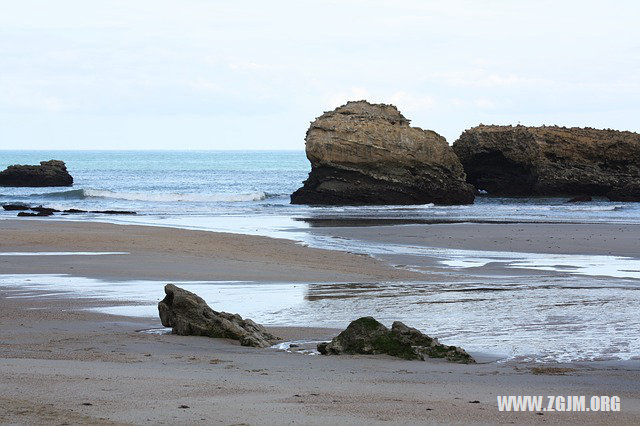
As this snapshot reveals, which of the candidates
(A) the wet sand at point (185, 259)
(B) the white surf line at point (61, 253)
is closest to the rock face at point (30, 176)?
(A) the wet sand at point (185, 259)

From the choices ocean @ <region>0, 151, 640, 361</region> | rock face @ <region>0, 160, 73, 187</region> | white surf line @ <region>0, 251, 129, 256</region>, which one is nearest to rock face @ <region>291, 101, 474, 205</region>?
ocean @ <region>0, 151, 640, 361</region>

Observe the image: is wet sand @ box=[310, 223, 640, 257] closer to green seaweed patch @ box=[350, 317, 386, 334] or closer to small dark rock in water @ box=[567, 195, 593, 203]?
green seaweed patch @ box=[350, 317, 386, 334]

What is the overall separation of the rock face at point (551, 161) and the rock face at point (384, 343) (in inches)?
1671

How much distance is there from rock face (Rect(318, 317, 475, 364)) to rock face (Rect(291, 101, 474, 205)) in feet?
112

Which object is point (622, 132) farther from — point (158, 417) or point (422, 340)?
point (158, 417)

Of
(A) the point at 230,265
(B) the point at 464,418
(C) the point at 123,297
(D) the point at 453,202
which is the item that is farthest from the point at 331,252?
(D) the point at 453,202

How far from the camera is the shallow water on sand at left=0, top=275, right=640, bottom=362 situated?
8633 millimetres

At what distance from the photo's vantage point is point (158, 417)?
464 centimetres

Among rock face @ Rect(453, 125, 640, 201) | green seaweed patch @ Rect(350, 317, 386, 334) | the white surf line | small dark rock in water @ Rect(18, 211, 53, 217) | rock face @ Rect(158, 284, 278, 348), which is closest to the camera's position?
green seaweed patch @ Rect(350, 317, 386, 334)

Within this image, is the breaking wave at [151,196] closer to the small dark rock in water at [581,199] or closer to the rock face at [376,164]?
the rock face at [376,164]

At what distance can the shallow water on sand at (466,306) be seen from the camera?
8633mm

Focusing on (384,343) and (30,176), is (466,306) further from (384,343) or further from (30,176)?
(30,176)

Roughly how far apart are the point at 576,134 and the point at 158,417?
51302 millimetres

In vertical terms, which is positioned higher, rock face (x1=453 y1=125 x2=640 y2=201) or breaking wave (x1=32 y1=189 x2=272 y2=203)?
rock face (x1=453 y1=125 x2=640 y2=201)
